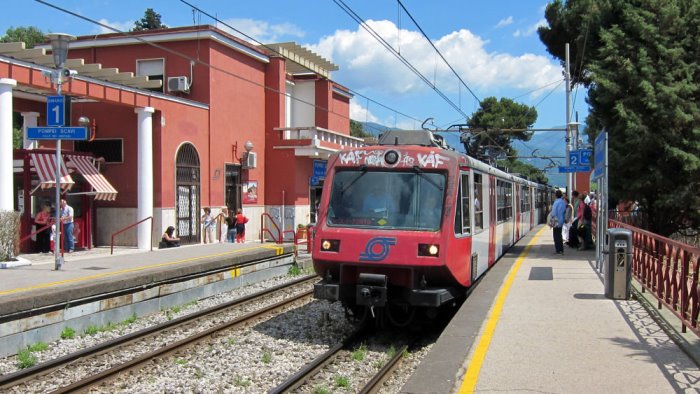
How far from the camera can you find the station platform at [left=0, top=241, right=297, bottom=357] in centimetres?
851

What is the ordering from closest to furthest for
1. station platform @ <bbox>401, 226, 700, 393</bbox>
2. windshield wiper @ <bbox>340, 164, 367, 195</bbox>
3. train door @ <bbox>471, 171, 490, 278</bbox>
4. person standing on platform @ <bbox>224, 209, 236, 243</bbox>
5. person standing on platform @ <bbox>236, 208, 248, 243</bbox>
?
station platform @ <bbox>401, 226, 700, 393</bbox>, windshield wiper @ <bbox>340, 164, 367, 195</bbox>, train door @ <bbox>471, 171, 490, 278</bbox>, person standing on platform @ <bbox>224, 209, 236, 243</bbox>, person standing on platform @ <bbox>236, 208, 248, 243</bbox>

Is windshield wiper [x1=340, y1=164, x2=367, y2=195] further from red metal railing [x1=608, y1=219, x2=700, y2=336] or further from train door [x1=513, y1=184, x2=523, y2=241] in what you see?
train door [x1=513, y1=184, x2=523, y2=241]

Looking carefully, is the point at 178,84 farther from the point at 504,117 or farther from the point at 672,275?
the point at 504,117

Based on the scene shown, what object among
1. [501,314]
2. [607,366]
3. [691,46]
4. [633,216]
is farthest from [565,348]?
[633,216]

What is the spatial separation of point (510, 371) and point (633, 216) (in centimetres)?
1505

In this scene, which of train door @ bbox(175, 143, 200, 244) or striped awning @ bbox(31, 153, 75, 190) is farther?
train door @ bbox(175, 143, 200, 244)

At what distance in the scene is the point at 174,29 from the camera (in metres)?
22.1

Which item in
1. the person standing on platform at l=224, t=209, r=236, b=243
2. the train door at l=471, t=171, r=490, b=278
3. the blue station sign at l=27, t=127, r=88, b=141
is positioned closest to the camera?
the train door at l=471, t=171, r=490, b=278

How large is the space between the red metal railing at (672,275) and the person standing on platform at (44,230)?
1410 centimetres

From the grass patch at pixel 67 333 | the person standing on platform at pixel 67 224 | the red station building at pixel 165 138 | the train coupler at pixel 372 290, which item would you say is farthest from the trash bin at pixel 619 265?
the person standing on platform at pixel 67 224

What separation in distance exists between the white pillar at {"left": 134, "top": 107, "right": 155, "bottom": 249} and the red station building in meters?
0.03

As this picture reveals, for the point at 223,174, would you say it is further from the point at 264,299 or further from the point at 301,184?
the point at 264,299

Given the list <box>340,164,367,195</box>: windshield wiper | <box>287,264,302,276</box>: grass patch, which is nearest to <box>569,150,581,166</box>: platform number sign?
<box>287,264,302,276</box>: grass patch

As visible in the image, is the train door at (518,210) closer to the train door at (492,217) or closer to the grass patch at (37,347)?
the train door at (492,217)
